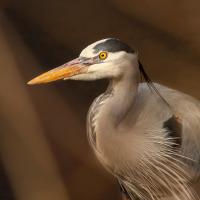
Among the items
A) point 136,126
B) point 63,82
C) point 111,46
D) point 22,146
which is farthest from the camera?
point 63,82

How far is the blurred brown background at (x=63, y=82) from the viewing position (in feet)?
7.05

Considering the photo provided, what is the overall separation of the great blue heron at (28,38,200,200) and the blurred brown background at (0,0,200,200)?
14.9 inches

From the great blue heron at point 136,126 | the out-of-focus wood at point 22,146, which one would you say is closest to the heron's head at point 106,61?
the great blue heron at point 136,126

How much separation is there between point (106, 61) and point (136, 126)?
0.80ft

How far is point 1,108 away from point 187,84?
75 cm

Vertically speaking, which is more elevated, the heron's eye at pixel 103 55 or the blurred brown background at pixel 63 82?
the heron's eye at pixel 103 55

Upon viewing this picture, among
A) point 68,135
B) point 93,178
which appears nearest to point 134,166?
point 93,178

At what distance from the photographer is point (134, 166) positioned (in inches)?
63.9

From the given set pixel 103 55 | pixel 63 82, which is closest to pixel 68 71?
pixel 103 55

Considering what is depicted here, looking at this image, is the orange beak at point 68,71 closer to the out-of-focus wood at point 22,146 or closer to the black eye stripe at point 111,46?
the black eye stripe at point 111,46

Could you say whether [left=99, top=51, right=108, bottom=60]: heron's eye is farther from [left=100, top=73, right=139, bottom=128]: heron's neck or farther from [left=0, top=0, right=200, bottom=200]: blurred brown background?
[left=0, top=0, right=200, bottom=200]: blurred brown background

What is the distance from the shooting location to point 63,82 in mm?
2428

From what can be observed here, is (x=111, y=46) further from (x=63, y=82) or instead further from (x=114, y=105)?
(x=63, y=82)

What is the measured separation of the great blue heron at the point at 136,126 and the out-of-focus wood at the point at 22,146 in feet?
1.27
